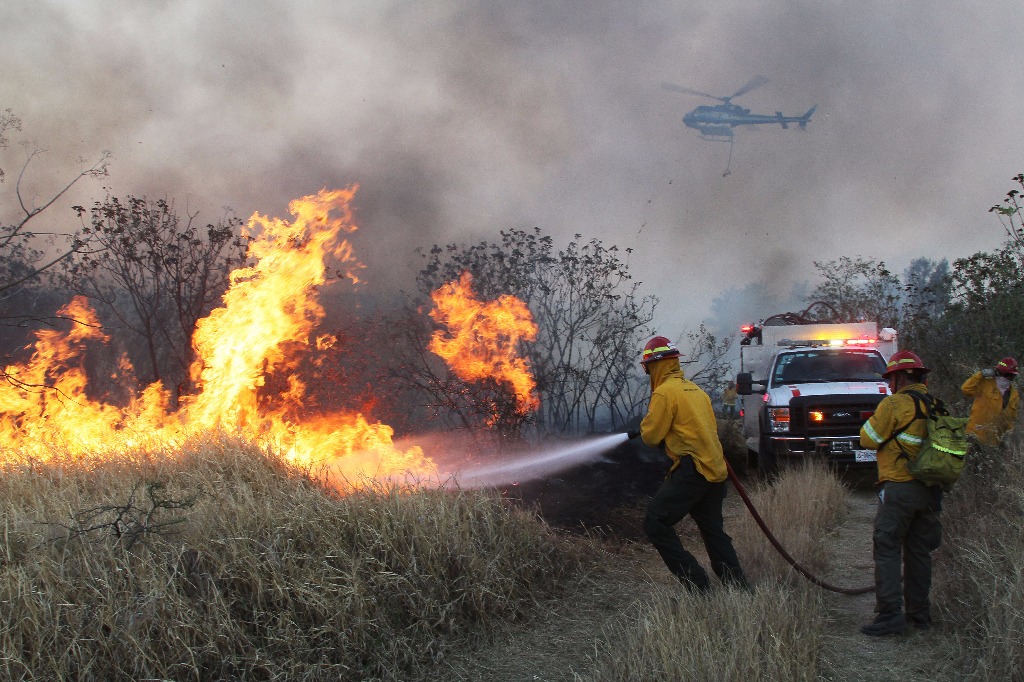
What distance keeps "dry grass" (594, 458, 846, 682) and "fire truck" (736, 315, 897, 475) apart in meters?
4.95

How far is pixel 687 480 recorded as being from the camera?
5.19 metres

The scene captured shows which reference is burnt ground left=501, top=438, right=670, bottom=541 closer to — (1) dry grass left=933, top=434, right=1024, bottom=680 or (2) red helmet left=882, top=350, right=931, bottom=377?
(1) dry grass left=933, top=434, right=1024, bottom=680

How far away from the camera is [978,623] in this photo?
4.48 m

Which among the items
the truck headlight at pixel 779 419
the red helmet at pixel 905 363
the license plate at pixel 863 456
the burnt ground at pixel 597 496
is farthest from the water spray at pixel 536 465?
the red helmet at pixel 905 363

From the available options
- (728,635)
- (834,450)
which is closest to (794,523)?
(728,635)

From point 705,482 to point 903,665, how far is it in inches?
59.0

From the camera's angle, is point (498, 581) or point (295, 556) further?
point (498, 581)

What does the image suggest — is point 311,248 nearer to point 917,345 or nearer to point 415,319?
point 415,319

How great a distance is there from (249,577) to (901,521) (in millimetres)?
3955

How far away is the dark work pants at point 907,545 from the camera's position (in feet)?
16.0

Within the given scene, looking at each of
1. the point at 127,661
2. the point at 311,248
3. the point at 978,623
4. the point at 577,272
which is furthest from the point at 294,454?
the point at 577,272

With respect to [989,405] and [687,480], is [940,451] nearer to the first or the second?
[687,480]

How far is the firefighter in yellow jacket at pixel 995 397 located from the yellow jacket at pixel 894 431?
3.13 m

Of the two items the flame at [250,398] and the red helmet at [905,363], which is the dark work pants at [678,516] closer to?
the red helmet at [905,363]
